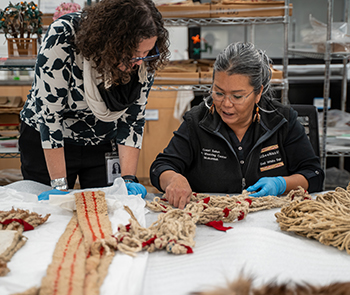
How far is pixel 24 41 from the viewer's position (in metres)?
2.18

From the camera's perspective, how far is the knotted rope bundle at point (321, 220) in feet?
2.57

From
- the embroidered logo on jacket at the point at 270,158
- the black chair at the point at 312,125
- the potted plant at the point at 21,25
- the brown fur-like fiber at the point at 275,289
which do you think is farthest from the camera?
the potted plant at the point at 21,25

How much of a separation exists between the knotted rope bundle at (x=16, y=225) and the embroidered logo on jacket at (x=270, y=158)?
814 millimetres

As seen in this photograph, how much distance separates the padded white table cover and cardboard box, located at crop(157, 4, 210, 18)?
1.65 meters

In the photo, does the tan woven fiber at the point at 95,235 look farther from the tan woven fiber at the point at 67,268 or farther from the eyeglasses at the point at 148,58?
the eyeglasses at the point at 148,58

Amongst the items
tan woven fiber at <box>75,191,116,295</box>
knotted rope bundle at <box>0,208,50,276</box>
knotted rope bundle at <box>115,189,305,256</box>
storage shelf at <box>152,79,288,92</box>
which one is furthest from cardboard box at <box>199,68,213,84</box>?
knotted rope bundle at <box>0,208,50,276</box>

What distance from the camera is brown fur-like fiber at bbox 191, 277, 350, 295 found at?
1.79 ft

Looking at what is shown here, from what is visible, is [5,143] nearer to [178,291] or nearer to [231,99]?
[231,99]

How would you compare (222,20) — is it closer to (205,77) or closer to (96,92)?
(205,77)

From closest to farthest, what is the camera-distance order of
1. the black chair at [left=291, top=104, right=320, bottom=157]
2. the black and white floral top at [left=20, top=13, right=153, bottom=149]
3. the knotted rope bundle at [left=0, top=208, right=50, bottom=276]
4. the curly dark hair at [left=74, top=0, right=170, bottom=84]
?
the knotted rope bundle at [left=0, top=208, right=50, bottom=276] < the curly dark hair at [left=74, top=0, right=170, bottom=84] < the black and white floral top at [left=20, top=13, right=153, bottom=149] < the black chair at [left=291, top=104, right=320, bottom=157]

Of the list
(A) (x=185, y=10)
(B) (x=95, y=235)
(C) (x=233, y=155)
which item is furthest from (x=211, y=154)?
(A) (x=185, y=10)

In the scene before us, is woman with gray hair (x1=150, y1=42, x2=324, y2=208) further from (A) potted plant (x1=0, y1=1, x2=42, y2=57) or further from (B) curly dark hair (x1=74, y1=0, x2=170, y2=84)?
(A) potted plant (x1=0, y1=1, x2=42, y2=57)

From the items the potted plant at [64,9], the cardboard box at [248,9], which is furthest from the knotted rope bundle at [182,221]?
the potted plant at [64,9]

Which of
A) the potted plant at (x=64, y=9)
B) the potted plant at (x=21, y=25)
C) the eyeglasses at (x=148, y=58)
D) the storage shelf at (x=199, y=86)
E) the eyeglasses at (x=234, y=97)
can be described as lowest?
the eyeglasses at (x=234, y=97)
